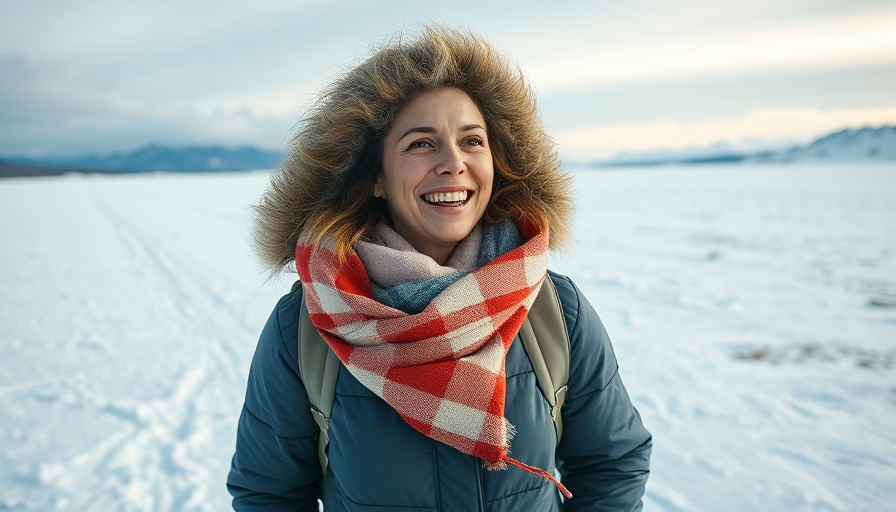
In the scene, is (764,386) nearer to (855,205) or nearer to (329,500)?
(329,500)

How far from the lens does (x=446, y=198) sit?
1381 millimetres

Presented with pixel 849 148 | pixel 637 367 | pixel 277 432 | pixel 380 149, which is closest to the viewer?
pixel 277 432

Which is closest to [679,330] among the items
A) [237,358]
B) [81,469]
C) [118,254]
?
[237,358]

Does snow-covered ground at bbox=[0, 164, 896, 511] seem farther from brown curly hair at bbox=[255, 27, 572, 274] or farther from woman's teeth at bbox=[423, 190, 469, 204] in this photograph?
woman's teeth at bbox=[423, 190, 469, 204]

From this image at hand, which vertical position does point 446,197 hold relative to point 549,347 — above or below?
above

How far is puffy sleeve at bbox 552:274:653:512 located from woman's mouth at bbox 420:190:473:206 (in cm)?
33

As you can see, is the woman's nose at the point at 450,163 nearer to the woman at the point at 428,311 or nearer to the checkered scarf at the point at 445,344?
the woman at the point at 428,311

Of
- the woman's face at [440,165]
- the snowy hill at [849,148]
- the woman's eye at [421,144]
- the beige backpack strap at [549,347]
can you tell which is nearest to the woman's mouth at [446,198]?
the woman's face at [440,165]

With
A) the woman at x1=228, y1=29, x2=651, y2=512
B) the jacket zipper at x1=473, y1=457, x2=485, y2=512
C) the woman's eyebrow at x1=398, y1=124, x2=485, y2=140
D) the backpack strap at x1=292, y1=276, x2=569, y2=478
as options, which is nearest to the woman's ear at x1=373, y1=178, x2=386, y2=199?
the woman at x1=228, y1=29, x2=651, y2=512

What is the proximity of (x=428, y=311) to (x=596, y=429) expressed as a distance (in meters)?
0.52

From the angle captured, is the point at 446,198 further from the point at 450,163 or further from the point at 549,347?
the point at 549,347

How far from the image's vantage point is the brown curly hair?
144 centimetres

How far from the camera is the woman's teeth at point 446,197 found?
1381mm

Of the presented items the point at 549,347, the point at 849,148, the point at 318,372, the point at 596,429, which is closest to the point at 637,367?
the point at 596,429
